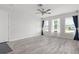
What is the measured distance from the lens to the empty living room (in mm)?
5582

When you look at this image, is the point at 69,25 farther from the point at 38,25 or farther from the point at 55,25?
the point at 38,25

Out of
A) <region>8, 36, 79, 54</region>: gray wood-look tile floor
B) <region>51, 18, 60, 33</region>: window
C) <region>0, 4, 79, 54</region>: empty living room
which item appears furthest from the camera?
<region>51, 18, 60, 33</region>: window

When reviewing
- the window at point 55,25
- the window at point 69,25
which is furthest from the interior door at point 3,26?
the window at point 69,25

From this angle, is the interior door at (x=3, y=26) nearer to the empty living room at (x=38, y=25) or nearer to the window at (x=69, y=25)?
the empty living room at (x=38, y=25)

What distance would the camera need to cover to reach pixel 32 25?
8875mm

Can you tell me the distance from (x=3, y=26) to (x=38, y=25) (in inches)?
174

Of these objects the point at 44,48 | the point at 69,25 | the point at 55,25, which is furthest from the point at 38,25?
the point at 44,48

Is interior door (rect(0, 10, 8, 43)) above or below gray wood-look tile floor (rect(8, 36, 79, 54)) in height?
above

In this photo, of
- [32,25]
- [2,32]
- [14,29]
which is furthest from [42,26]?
[2,32]

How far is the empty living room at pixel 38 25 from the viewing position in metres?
5.58

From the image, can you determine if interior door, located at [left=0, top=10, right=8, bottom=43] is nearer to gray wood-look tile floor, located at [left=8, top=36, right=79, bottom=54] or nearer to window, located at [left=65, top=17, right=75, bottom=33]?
gray wood-look tile floor, located at [left=8, top=36, right=79, bottom=54]

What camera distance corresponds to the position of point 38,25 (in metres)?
9.78

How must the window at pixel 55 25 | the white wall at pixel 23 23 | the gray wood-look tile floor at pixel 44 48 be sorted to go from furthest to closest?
the window at pixel 55 25
the white wall at pixel 23 23
the gray wood-look tile floor at pixel 44 48

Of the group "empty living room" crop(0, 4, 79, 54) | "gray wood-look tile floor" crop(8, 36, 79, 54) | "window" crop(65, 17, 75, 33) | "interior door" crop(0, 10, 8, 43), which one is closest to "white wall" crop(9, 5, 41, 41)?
"empty living room" crop(0, 4, 79, 54)
